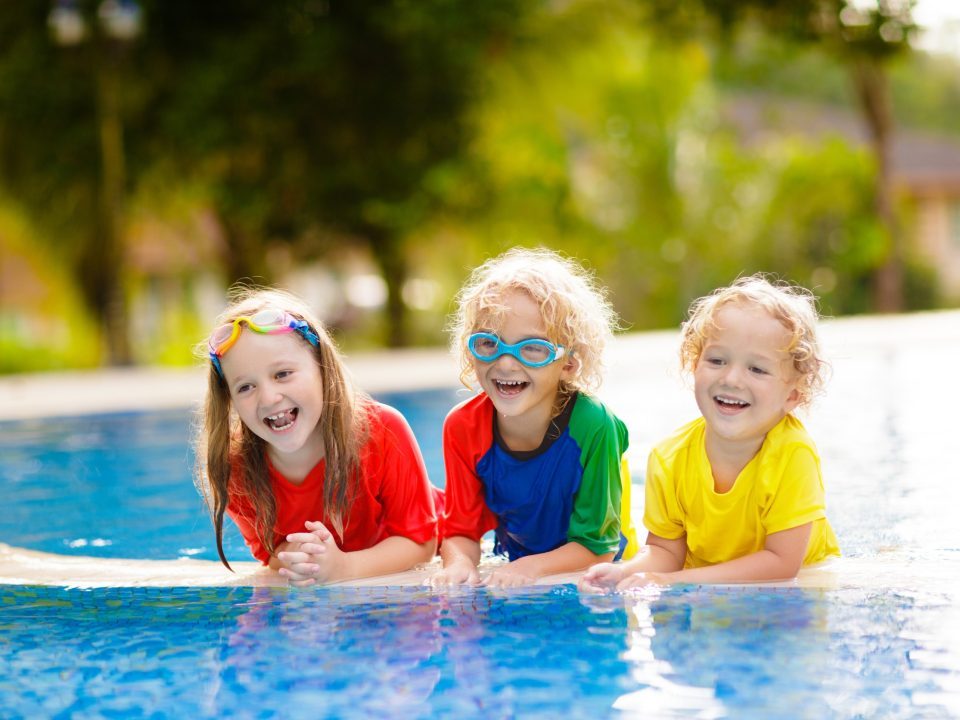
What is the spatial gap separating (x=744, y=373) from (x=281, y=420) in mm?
1330

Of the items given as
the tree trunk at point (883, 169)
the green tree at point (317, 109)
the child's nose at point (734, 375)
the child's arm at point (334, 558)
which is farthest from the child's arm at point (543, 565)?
the tree trunk at point (883, 169)

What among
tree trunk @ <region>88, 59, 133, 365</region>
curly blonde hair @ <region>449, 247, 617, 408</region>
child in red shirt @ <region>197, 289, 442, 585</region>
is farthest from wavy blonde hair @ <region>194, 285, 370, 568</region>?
tree trunk @ <region>88, 59, 133, 365</region>

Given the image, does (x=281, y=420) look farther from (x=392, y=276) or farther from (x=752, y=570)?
(x=392, y=276)

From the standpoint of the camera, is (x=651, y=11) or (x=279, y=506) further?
(x=651, y=11)

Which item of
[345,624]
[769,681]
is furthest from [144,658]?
[769,681]

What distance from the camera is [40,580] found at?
383cm

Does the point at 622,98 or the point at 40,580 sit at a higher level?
the point at 622,98

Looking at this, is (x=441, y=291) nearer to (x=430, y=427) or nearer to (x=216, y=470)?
(x=430, y=427)

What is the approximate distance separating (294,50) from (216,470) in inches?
458

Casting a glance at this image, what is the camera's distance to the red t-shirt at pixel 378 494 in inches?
144

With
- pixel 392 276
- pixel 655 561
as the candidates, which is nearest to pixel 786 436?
pixel 655 561

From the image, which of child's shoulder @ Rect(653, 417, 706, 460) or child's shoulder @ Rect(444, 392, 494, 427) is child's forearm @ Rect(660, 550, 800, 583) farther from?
child's shoulder @ Rect(444, 392, 494, 427)

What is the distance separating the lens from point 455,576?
→ 3.47m

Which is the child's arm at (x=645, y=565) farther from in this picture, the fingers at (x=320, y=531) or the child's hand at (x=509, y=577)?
the fingers at (x=320, y=531)
